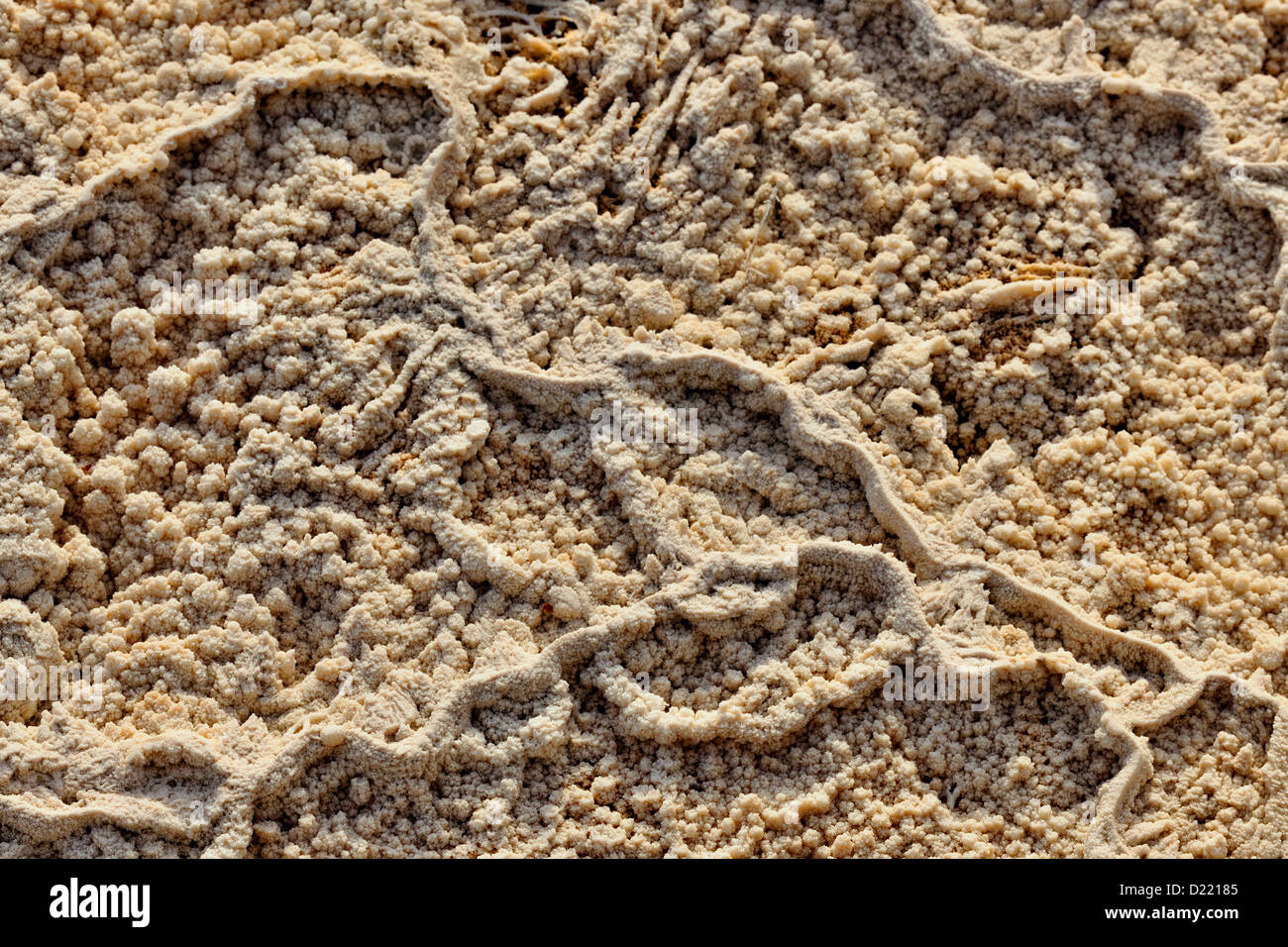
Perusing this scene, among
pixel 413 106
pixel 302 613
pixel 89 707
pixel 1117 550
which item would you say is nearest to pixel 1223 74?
pixel 1117 550


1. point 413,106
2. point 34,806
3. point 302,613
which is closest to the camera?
point 34,806

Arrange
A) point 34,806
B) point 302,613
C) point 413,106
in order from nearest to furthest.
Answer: point 34,806, point 302,613, point 413,106

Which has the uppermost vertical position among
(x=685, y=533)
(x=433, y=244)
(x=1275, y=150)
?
(x=1275, y=150)

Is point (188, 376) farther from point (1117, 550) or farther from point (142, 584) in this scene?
point (1117, 550)

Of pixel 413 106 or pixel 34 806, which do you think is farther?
pixel 413 106

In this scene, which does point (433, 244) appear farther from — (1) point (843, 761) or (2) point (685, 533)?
(1) point (843, 761)

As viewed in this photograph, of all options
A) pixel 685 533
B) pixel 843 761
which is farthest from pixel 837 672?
pixel 685 533

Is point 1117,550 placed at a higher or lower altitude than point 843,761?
higher
